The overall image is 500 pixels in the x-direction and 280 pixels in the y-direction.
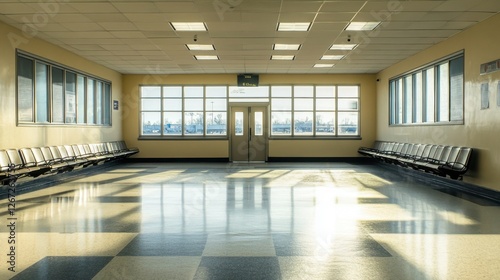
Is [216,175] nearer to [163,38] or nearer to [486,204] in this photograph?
[163,38]

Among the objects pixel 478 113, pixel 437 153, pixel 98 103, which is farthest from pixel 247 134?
pixel 478 113

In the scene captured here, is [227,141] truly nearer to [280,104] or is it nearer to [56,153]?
[280,104]

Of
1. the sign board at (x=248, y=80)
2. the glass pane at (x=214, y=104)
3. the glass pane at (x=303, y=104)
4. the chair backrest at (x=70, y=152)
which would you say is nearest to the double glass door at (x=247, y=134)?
the glass pane at (x=214, y=104)

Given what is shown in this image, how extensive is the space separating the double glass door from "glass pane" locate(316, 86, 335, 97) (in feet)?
6.51

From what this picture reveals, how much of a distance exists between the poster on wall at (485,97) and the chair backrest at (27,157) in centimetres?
848

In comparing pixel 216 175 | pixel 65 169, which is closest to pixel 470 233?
pixel 216 175

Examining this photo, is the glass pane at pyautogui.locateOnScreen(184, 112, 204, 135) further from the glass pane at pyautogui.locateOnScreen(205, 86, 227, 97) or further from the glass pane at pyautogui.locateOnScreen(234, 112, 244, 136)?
the glass pane at pyautogui.locateOnScreen(234, 112, 244, 136)

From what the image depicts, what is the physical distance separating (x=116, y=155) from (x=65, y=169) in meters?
3.05

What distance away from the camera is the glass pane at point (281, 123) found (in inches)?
573

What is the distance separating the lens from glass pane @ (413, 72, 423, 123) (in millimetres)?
10492

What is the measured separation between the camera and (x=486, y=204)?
6.31 metres

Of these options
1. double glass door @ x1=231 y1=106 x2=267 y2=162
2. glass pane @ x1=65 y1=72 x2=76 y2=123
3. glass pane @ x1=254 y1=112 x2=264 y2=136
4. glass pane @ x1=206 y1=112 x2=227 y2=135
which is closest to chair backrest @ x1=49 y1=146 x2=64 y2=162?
glass pane @ x1=65 y1=72 x2=76 y2=123

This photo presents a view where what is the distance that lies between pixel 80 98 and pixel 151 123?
12.0 feet

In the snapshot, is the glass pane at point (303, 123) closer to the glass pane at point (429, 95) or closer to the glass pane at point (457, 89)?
the glass pane at point (429, 95)
